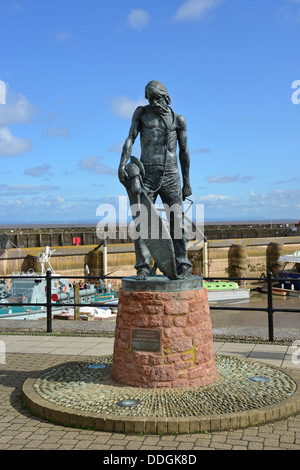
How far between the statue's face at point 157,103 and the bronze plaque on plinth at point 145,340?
2855 millimetres

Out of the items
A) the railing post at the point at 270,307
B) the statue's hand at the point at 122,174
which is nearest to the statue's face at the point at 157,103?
the statue's hand at the point at 122,174

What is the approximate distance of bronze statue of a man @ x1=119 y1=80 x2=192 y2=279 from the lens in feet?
21.7

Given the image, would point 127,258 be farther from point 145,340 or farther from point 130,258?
point 145,340

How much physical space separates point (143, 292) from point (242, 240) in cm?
3846

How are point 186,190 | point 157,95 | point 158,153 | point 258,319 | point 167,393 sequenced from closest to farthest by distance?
point 167,393 < point 157,95 < point 158,153 < point 186,190 < point 258,319

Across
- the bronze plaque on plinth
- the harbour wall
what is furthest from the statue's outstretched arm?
the harbour wall

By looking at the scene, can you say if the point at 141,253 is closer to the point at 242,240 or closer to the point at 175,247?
the point at 175,247

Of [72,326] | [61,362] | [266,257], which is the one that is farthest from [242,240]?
[61,362]

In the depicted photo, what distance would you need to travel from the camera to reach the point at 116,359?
6359 millimetres

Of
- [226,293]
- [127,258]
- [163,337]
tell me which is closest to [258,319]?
[226,293]

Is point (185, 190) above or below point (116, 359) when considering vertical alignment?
above

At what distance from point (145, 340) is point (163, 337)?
0.22m

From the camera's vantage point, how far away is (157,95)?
6539mm

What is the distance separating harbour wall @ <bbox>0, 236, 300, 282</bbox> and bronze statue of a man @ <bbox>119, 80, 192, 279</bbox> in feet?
66.5
